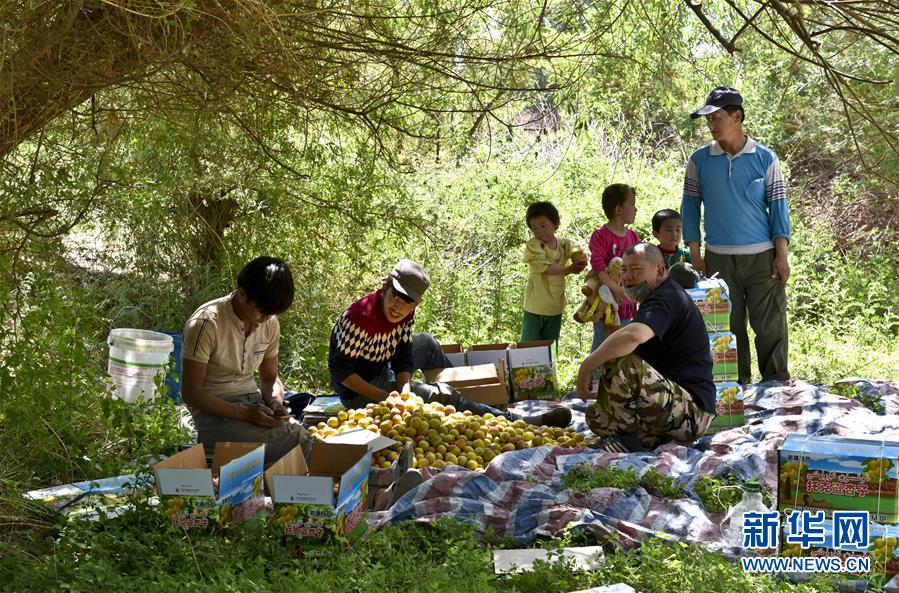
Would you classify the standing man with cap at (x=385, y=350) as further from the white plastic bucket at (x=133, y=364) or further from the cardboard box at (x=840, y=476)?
the cardboard box at (x=840, y=476)

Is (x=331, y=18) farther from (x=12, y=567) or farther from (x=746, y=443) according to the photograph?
(x=746, y=443)

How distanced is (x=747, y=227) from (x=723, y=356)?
120cm

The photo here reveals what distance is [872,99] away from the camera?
31.2 feet

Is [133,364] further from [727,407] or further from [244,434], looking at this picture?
[727,407]

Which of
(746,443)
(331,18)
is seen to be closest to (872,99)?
(746,443)

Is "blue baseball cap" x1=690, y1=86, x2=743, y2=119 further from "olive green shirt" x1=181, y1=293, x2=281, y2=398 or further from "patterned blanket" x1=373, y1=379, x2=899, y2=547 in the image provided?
"olive green shirt" x1=181, y1=293, x2=281, y2=398

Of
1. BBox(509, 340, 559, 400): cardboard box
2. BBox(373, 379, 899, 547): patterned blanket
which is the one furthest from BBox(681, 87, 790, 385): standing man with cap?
BBox(509, 340, 559, 400): cardboard box

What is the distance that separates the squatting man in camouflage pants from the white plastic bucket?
269cm

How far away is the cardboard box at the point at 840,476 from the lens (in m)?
3.45

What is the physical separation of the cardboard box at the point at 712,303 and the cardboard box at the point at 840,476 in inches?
84.9

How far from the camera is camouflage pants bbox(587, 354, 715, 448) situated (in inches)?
197

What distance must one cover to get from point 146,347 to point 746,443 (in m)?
3.65

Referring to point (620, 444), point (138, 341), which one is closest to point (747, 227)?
point (620, 444)

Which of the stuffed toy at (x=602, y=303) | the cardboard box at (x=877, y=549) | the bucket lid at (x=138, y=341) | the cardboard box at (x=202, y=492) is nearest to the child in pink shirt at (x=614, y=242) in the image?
the stuffed toy at (x=602, y=303)
